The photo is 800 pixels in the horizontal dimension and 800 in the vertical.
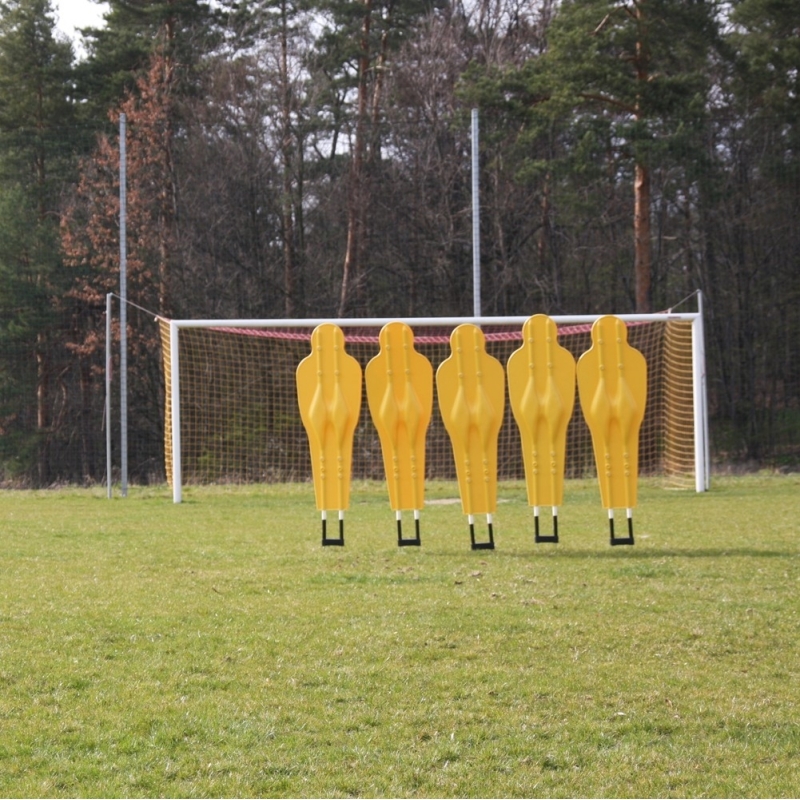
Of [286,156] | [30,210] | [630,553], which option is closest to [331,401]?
[630,553]

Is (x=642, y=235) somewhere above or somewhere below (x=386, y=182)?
below

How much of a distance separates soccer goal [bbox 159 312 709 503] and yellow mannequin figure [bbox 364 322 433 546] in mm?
7907

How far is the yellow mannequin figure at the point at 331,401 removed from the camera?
291 inches

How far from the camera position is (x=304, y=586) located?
6574 millimetres

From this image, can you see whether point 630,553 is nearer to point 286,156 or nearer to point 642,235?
point 642,235

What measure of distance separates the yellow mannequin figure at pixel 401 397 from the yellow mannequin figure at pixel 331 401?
190 millimetres

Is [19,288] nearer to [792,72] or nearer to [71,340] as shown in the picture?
[71,340]

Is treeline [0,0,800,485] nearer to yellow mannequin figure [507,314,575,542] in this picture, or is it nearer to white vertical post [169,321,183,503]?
white vertical post [169,321,183,503]

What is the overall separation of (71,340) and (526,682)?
19256mm

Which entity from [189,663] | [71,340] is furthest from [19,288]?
[189,663]

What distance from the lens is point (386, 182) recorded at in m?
22.7

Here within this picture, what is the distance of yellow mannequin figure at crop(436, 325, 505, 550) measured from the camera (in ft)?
23.7

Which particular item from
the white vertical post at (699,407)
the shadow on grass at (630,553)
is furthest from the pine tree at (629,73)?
the shadow on grass at (630,553)

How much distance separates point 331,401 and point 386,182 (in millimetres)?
→ 15944
